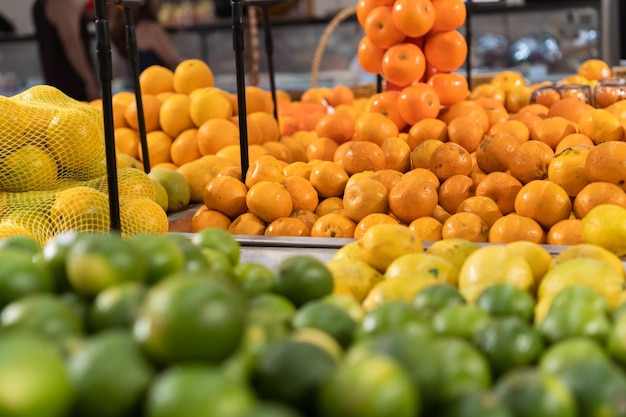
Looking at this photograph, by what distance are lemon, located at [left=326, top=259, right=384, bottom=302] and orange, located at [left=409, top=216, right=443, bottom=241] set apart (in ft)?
1.76

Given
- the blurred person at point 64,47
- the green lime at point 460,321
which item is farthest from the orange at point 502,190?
the blurred person at point 64,47

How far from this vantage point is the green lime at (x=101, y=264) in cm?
94

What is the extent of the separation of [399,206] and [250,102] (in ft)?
4.36

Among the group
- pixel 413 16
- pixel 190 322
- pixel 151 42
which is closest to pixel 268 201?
pixel 413 16

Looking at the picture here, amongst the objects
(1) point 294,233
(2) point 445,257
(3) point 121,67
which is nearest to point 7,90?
(3) point 121,67

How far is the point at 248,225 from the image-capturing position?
6.70ft

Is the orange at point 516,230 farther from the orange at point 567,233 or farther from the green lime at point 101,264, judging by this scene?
the green lime at point 101,264

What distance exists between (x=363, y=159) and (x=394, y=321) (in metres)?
1.32

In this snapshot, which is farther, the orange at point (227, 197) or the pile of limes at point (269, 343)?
the orange at point (227, 197)

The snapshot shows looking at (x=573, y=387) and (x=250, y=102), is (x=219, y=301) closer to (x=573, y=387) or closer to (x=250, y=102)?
(x=573, y=387)

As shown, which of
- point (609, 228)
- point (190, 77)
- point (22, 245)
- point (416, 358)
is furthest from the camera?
point (190, 77)

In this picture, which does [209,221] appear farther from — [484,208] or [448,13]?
[448,13]

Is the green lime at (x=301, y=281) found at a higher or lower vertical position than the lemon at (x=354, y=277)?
higher

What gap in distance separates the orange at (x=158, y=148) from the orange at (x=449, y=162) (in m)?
1.20
